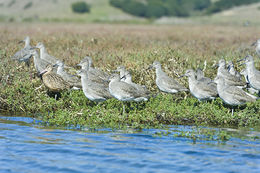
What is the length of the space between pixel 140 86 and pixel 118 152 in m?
4.21

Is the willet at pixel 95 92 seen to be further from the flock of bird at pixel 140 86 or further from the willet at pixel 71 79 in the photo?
the willet at pixel 71 79

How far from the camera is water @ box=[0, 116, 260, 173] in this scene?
9359mm

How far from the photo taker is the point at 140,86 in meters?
14.2

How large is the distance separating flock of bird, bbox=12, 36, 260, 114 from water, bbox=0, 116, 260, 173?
172 centimetres

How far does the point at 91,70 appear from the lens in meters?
16.3

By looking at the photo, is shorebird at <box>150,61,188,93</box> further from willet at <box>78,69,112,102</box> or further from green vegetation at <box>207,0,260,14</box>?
green vegetation at <box>207,0,260,14</box>

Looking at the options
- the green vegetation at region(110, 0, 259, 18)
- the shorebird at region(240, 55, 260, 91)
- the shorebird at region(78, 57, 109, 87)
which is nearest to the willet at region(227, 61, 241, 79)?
the shorebird at region(240, 55, 260, 91)

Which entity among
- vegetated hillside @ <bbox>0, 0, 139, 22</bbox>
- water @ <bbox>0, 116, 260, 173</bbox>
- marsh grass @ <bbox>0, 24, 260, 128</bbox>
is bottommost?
water @ <bbox>0, 116, 260, 173</bbox>

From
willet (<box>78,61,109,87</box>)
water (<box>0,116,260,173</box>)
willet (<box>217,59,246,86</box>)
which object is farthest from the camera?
willet (<box>217,59,246,86</box>)

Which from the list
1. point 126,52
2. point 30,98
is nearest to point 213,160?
point 30,98

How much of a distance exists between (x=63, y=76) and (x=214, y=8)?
9125 centimetres

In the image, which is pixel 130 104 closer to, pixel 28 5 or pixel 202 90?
pixel 202 90

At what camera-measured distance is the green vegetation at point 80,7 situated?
3725 inches

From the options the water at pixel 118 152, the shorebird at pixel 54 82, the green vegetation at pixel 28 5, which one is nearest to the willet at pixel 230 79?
the water at pixel 118 152
